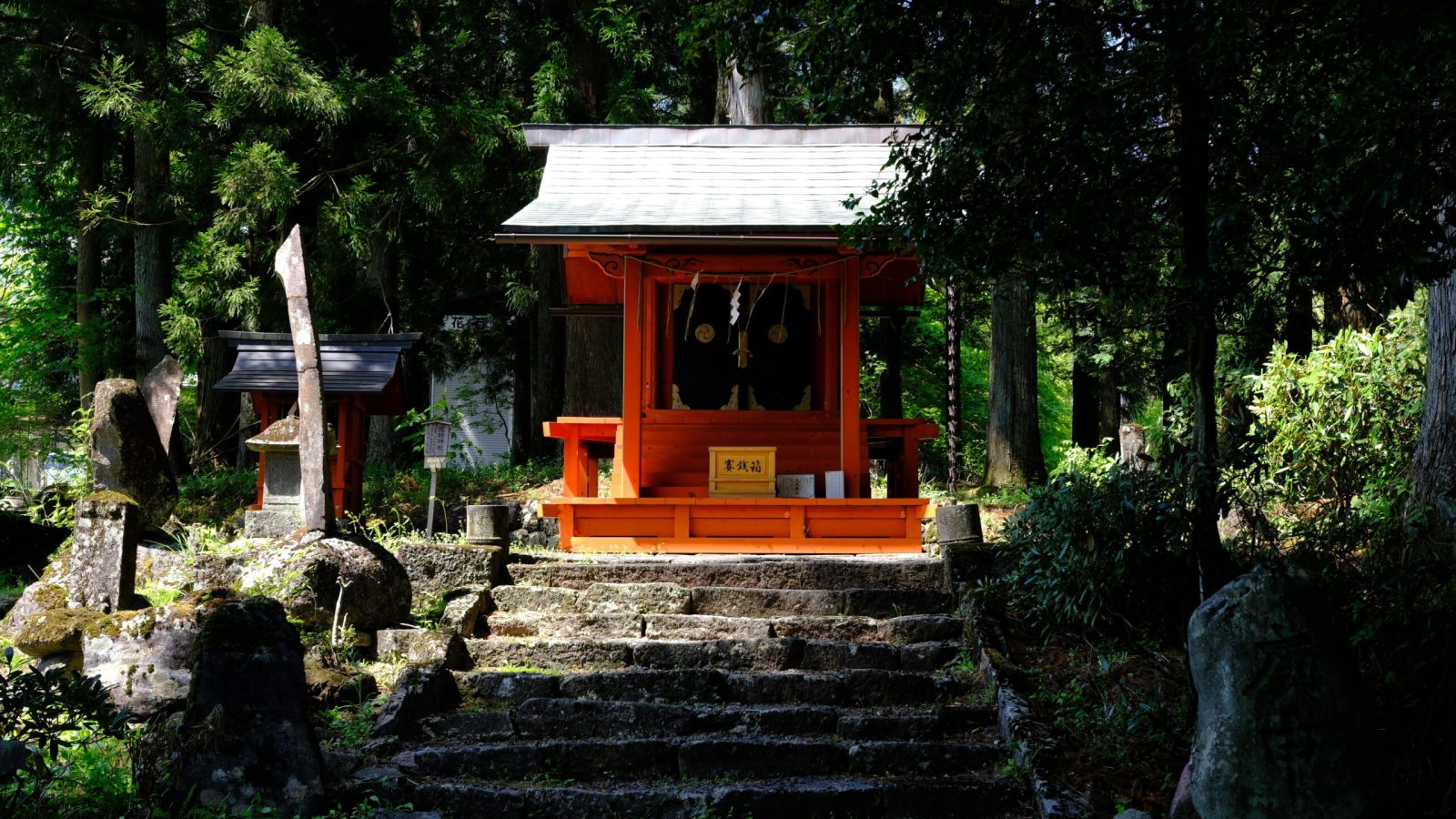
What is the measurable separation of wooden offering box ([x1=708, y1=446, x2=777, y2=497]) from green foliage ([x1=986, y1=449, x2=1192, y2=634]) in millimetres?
4314

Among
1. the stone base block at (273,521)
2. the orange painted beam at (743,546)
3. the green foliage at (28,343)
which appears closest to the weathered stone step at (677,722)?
the orange painted beam at (743,546)

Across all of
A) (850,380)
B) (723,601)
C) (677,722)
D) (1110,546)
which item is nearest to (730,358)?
(850,380)

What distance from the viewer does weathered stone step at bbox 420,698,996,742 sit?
691cm

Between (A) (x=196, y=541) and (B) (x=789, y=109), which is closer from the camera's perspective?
(A) (x=196, y=541)

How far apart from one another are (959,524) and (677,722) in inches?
149

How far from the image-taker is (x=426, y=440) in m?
11.0

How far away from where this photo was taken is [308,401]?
876 centimetres

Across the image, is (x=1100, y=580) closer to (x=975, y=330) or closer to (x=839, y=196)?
(x=839, y=196)

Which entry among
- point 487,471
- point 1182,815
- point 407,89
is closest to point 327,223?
point 407,89

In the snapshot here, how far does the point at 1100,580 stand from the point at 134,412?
685 cm

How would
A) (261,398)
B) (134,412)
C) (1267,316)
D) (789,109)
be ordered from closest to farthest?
(1267,316), (134,412), (261,398), (789,109)

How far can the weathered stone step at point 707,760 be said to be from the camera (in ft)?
21.0

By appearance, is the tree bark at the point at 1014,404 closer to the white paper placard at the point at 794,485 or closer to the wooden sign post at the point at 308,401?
the white paper placard at the point at 794,485

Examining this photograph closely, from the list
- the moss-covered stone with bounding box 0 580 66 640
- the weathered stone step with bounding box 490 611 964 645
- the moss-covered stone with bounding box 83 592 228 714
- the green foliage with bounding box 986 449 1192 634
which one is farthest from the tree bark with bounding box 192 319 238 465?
the green foliage with bounding box 986 449 1192 634
